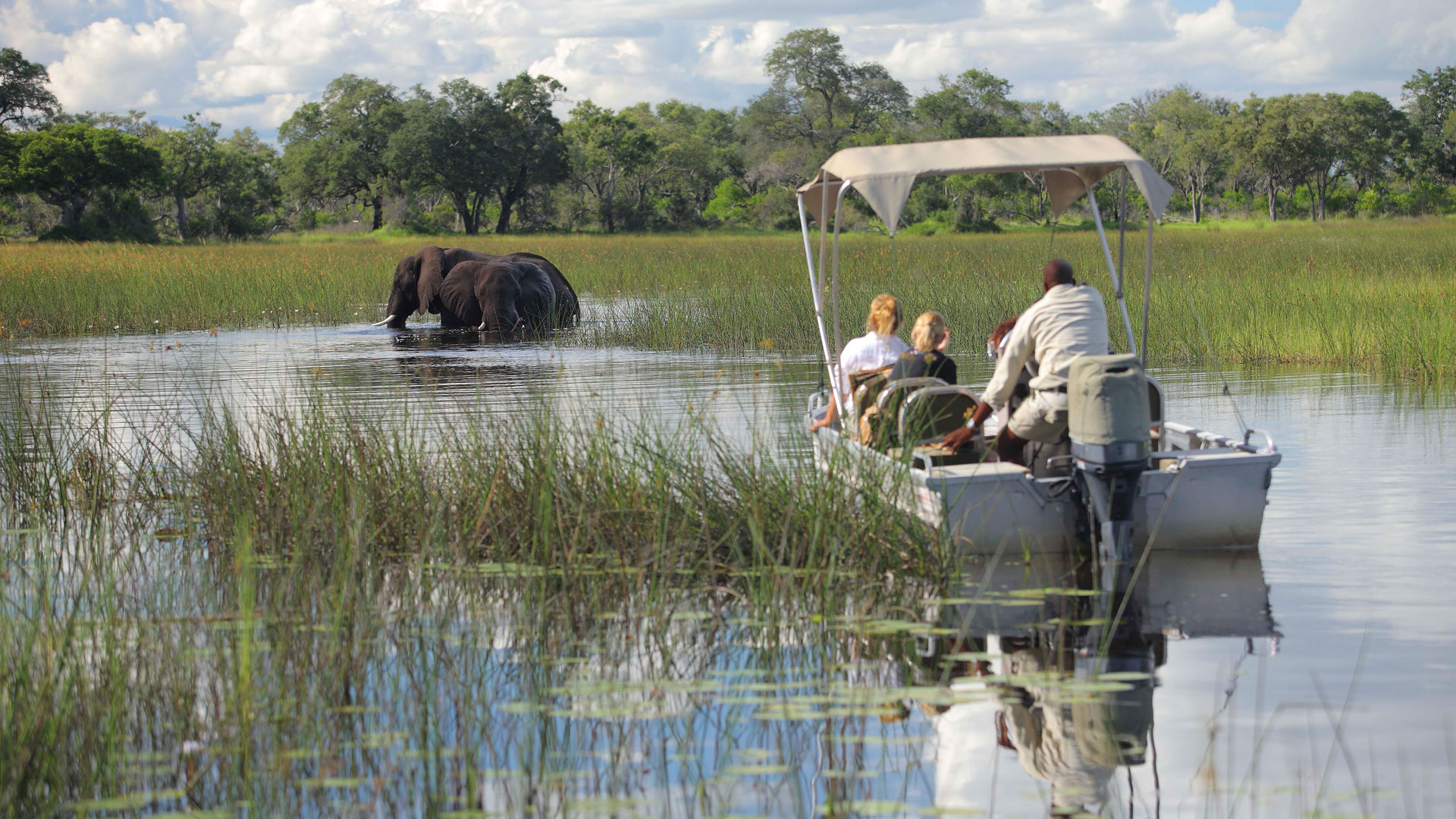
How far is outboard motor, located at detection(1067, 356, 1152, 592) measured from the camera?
668 centimetres

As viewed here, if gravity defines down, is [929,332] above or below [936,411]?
above

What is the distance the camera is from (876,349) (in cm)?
858

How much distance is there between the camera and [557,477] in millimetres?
6805

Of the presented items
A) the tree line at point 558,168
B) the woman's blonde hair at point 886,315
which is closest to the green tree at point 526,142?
the tree line at point 558,168

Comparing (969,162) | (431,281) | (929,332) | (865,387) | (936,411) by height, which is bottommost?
(936,411)

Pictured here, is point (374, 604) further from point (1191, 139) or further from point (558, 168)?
point (1191, 139)

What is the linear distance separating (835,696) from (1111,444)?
2.41 m

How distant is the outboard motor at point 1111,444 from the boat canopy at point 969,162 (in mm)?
1333

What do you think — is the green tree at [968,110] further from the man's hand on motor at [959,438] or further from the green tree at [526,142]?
the man's hand on motor at [959,438]

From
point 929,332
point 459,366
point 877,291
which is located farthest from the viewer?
point 877,291

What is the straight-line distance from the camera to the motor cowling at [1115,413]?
6.67 metres

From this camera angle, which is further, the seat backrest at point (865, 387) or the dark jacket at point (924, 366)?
the seat backrest at point (865, 387)

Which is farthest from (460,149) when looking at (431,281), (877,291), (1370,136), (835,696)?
(835,696)

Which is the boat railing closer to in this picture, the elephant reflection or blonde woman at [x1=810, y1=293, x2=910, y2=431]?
blonde woman at [x1=810, y1=293, x2=910, y2=431]
